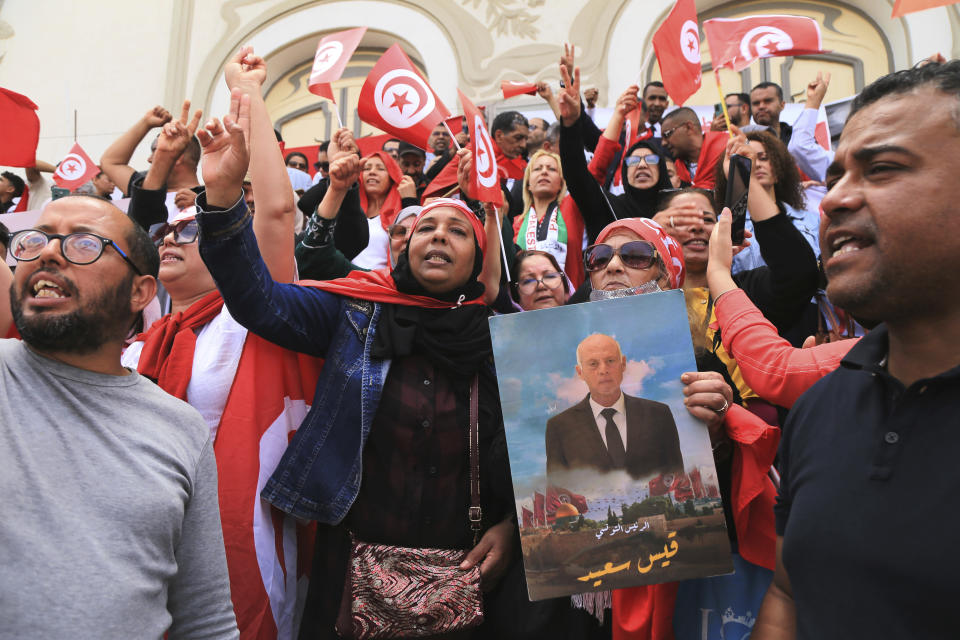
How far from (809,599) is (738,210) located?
1551 mm

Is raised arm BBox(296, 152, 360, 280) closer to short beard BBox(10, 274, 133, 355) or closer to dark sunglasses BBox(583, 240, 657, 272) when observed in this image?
dark sunglasses BBox(583, 240, 657, 272)

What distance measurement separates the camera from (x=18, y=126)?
14.2ft

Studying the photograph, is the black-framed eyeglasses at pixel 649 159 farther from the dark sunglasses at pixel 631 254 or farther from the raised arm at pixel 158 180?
the raised arm at pixel 158 180

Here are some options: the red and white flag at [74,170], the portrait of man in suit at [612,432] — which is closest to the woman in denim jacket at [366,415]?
the portrait of man in suit at [612,432]

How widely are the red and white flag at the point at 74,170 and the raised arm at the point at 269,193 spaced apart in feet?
16.4

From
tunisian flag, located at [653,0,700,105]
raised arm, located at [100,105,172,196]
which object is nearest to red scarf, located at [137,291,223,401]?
raised arm, located at [100,105,172,196]

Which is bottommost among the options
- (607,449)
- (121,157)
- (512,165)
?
(607,449)

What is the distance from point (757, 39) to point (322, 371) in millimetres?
3647

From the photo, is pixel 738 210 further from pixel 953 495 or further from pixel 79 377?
pixel 79 377

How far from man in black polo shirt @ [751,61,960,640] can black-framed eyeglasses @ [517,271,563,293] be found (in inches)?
72.0

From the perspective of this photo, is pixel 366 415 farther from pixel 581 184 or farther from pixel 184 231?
pixel 581 184

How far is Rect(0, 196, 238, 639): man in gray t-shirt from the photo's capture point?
1.47 meters

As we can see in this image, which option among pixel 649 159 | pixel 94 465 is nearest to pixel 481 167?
pixel 649 159

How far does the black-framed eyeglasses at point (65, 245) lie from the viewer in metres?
1.76
